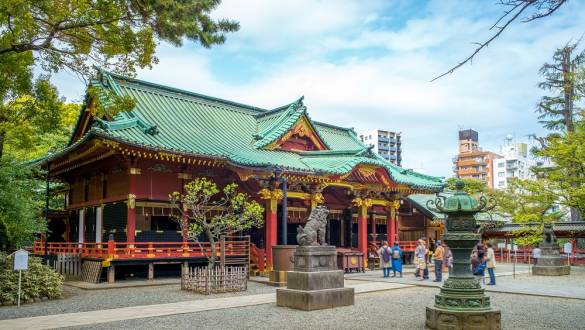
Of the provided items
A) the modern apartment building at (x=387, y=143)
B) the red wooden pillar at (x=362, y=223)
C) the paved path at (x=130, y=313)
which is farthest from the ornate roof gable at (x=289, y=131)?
the modern apartment building at (x=387, y=143)

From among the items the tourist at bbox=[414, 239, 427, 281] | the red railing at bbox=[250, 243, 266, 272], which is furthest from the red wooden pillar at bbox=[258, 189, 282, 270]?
the tourist at bbox=[414, 239, 427, 281]

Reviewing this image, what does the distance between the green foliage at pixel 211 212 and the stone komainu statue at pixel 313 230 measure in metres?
4.30

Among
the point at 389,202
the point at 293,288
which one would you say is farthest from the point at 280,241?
the point at 293,288

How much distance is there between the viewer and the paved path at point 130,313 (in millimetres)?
10426

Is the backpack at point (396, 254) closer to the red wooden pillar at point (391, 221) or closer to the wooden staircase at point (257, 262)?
the wooden staircase at point (257, 262)

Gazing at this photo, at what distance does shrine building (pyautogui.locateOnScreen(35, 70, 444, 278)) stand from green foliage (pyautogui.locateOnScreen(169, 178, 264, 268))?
0.82 metres

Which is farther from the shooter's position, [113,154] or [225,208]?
[225,208]

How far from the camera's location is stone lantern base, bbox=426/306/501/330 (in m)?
9.23

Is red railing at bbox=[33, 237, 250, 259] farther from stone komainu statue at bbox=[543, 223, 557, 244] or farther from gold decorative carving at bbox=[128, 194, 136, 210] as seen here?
stone komainu statue at bbox=[543, 223, 557, 244]

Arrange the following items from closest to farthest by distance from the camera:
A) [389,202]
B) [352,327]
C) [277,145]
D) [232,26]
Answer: [352,327] < [232,26] < [277,145] < [389,202]

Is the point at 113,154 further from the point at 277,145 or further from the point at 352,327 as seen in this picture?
the point at 352,327

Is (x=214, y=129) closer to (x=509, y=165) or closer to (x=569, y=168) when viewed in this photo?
(x=569, y=168)

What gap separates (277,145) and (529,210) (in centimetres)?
1305

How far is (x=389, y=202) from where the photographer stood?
1104 inches
